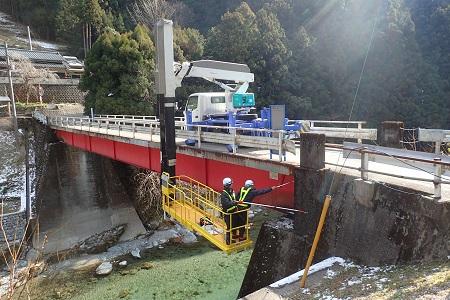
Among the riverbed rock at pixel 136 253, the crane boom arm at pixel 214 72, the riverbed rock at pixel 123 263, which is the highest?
the crane boom arm at pixel 214 72

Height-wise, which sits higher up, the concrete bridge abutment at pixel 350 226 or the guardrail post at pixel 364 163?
the guardrail post at pixel 364 163

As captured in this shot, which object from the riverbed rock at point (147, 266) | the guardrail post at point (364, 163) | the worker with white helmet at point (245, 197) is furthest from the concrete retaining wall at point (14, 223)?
→ the guardrail post at point (364, 163)

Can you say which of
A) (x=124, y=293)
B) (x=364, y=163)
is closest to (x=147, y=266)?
(x=124, y=293)

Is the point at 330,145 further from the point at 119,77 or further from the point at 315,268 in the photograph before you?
the point at 119,77

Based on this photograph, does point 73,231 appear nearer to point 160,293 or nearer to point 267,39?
point 160,293

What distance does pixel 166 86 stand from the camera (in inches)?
459

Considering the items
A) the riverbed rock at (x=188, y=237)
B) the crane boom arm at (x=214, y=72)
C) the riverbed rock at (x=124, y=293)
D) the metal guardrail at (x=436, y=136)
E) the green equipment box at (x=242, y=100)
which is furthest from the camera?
the riverbed rock at (x=188, y=237)

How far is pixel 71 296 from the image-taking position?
14.1 meters

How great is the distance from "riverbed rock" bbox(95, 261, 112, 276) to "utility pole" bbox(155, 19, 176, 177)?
697 centimetres

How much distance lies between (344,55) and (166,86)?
3763cm

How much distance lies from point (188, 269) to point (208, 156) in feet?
22.2

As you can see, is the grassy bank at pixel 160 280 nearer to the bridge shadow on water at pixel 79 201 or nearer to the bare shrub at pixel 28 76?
the bridge shadow on water at pixel 79 201

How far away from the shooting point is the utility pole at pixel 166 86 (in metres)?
11.5

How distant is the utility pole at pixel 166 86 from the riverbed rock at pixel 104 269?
22.9ft
